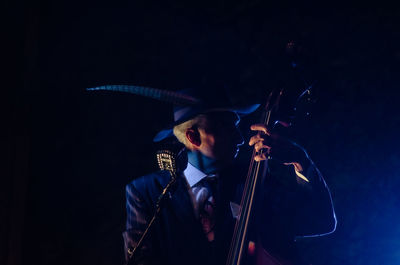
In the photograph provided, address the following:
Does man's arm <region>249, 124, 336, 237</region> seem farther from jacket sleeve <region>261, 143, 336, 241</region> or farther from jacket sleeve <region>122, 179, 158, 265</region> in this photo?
jacket sleeve <region>122, 179, 158, 265</region>

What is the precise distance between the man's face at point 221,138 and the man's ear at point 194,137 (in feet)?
0.15

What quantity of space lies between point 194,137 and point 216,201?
1.83 ft

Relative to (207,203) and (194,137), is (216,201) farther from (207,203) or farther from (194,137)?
(194,137)

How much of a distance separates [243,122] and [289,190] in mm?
919

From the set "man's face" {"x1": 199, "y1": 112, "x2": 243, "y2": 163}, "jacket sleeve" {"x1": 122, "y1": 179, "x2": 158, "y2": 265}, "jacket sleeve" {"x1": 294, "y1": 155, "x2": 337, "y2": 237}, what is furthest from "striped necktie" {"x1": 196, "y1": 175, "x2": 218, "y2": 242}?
"jacket sleeve" {"x1": 294, "y1": 155, "x2": 337, "y2": 237}

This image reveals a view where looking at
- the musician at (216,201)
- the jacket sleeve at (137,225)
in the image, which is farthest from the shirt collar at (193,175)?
the jacket sleeve at (137,225)

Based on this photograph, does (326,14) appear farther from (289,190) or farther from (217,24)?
(289,190)

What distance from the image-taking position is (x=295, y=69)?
1860 mm

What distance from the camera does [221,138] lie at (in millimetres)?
2018

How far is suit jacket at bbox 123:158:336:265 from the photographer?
5.99 ft

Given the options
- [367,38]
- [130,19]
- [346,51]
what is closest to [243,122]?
[346,51]

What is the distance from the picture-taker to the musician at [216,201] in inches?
70.4

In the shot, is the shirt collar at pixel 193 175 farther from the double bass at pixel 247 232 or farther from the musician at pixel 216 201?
the double bass at pixel 247 232

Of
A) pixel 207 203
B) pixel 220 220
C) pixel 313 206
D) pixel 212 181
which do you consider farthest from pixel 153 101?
pixel 313 206
